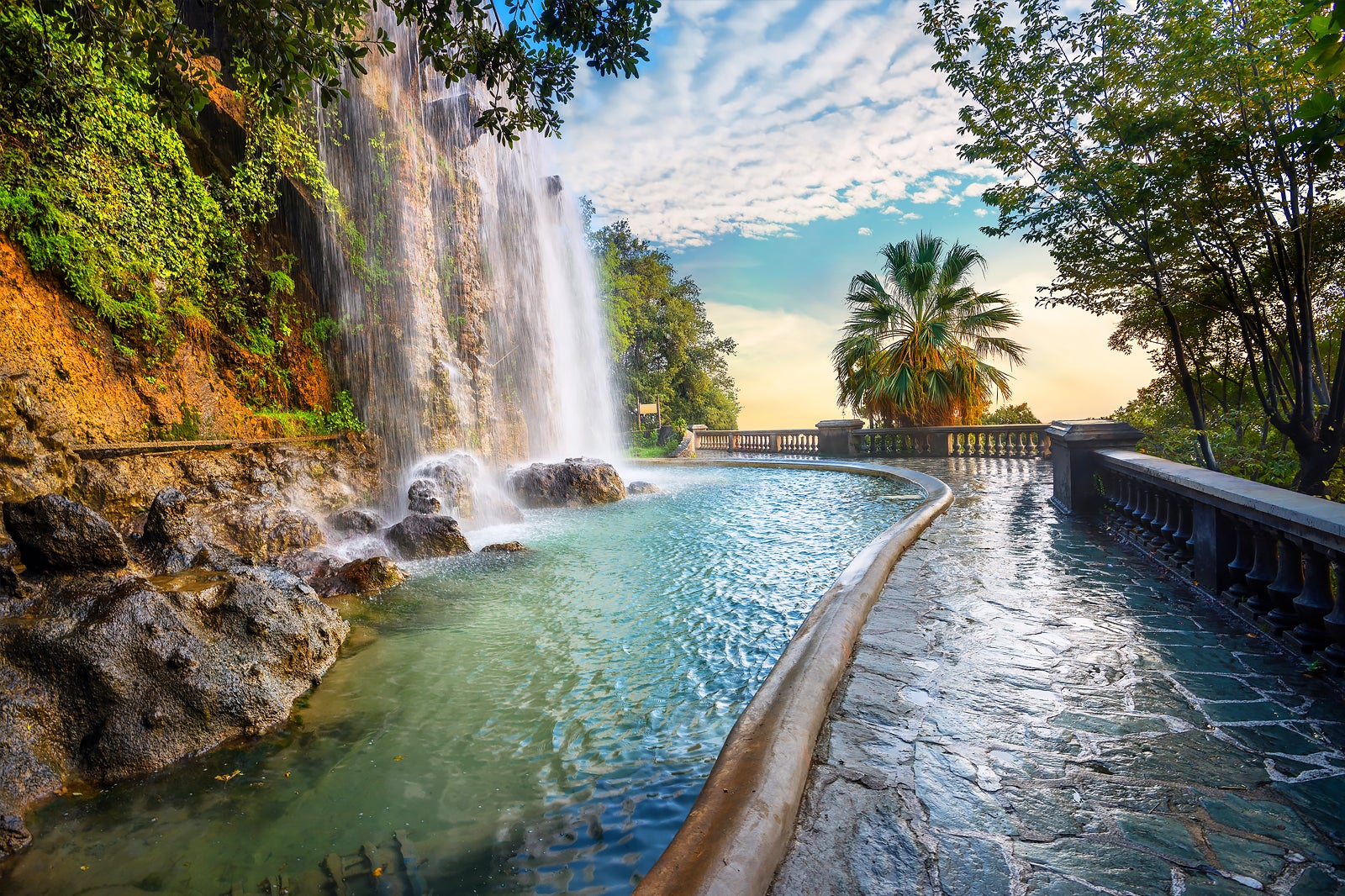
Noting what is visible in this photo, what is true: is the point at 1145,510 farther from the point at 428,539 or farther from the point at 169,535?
the point at 169,535

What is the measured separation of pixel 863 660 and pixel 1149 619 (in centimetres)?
238

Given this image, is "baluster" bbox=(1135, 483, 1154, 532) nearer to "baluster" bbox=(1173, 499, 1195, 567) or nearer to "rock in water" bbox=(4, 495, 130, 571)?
"baluster" bbox=(1173, 499, 1195, 567)

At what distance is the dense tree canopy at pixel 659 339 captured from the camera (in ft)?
104

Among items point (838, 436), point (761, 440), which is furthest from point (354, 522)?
point (761, 440)

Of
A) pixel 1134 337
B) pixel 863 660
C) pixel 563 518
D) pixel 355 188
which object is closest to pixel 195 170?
pixel 355 188

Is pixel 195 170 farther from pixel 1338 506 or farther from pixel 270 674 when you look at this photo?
pixel 1338 506

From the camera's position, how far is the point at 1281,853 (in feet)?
6.66

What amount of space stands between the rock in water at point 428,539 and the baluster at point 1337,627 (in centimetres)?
860

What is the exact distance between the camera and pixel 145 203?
32.3 feet

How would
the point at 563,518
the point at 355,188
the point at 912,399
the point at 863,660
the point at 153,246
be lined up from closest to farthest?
1. the point at 863,660
2. the point at 153,246
3. the point at 563,518
4. the point at 355,188
5. the point at 912,399

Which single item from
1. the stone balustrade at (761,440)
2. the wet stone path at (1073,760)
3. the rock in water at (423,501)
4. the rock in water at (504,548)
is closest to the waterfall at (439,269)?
the rock in water at (423,501)

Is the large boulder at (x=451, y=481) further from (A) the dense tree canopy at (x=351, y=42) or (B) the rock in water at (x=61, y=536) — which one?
(A) the dense tree canopy at (x=351, y=42)

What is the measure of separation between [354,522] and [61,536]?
13.8 ft

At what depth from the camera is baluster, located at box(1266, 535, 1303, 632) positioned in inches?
144
